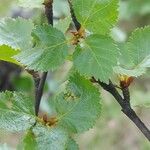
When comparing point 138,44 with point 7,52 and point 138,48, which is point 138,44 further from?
point 7,52

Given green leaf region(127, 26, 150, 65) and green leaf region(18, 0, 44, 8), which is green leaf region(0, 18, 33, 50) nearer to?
green leaf region(18, 0, 44, 8)

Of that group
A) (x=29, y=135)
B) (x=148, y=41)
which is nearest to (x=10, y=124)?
(x=29, y=135)

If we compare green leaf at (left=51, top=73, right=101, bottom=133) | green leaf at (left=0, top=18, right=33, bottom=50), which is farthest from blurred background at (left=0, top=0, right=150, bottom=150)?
green leaf at (left=51, top=73, right=101, bottom=133)

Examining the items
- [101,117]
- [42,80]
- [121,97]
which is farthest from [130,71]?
[101,117]

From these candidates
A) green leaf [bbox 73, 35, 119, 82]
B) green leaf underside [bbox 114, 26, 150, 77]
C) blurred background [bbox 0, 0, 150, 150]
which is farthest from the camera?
blurred background [bbox 0, 0, 150, 150]

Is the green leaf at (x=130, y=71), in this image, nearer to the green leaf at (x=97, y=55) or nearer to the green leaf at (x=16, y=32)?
the green leaf at (x=97, y=55)

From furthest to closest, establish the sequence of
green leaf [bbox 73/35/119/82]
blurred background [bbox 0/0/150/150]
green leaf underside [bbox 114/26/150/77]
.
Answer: blurred background [bbox 0/0/150/150] < green leaf underside [bbox 114/26/150/77] < green leaf [bbox 73/35/119/82]
